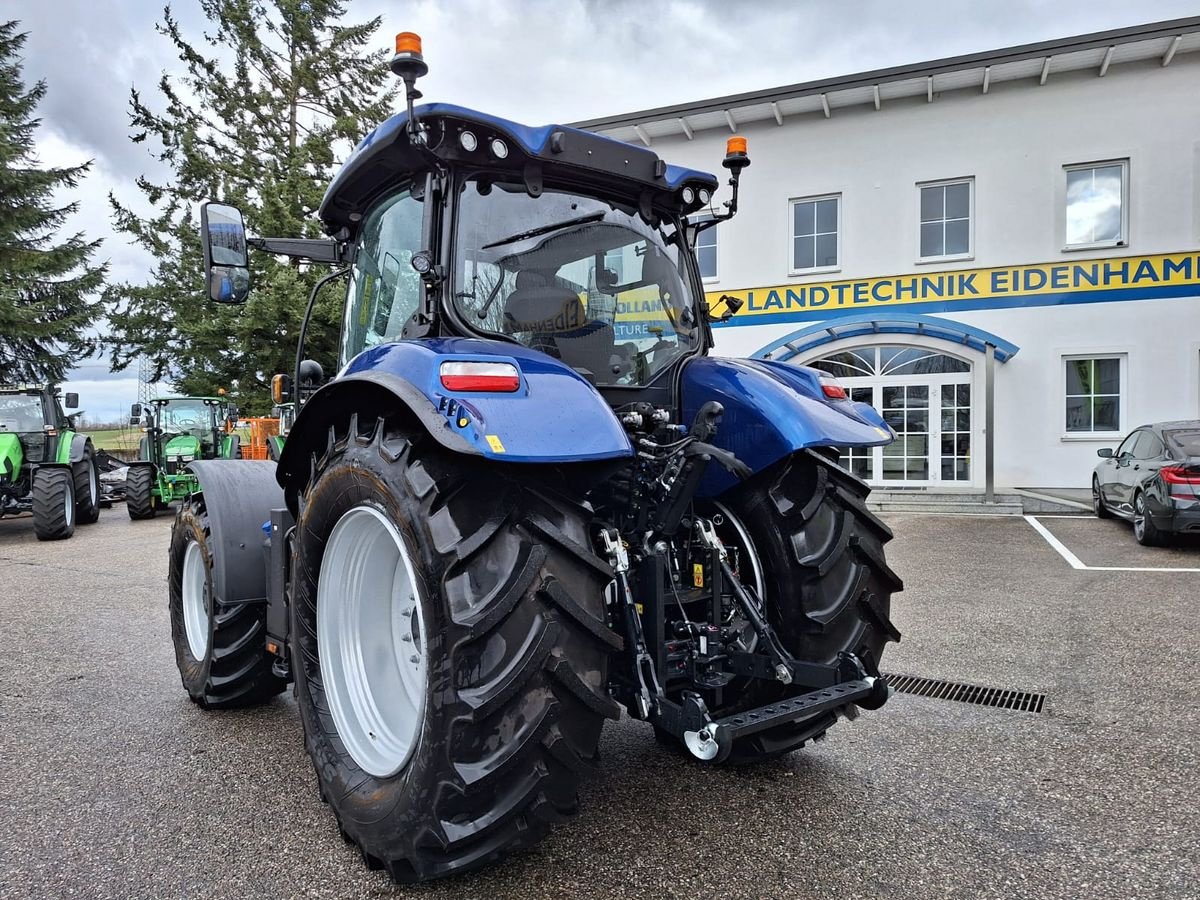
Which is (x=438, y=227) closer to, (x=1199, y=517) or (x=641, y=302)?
(x=641, y=302)

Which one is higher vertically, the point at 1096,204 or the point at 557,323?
the point at 1096,204

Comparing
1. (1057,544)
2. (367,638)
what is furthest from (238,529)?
(1057,544)

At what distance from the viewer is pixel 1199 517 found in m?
8.04

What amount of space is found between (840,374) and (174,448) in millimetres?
12348

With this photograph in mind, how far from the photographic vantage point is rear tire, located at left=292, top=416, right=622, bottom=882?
1905 millimetres

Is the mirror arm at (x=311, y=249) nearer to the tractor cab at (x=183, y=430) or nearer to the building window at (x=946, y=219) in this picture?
the tractor cab at (x=183, y=430)

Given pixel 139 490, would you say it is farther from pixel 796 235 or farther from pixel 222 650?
pixel 796 235

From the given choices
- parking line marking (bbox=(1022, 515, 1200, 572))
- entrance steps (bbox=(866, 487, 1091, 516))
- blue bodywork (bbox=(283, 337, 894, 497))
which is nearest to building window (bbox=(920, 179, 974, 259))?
entrance steps (bbox=(866, 487, 1091, 516))

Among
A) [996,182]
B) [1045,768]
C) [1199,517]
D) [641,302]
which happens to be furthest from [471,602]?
[996,182]

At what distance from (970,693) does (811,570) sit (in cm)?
209

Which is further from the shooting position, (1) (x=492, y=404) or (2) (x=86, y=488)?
(2) (x=86, y=488)

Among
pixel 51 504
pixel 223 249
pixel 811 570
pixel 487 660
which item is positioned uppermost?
pixel 223 249

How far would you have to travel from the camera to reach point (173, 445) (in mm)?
14188

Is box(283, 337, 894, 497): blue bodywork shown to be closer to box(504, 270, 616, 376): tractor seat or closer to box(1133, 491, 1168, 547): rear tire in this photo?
box(504, 270, 616, 376): tractor seat
